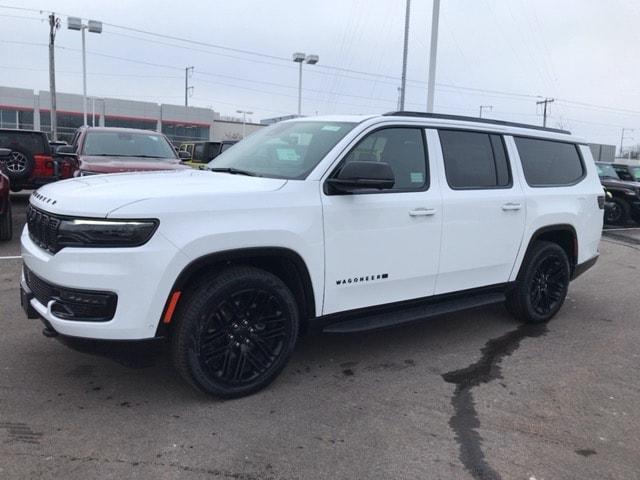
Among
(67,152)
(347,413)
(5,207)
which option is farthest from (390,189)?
(67,152)

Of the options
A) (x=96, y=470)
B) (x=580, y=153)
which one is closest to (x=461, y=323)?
(x=580, y=153)

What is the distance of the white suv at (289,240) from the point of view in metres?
3.31

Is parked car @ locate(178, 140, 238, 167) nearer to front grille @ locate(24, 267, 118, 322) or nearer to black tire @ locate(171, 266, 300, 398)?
black tire @ locate(171, 266, 300, 398)

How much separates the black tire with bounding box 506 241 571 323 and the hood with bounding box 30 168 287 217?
109 inches

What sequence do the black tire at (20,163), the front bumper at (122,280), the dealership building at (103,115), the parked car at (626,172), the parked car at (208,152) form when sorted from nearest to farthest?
1. the front bumper at (122,280)
2. the parked car at (208,152)
3. the black tire at (20,163)
4. the parked car at (626,172)
5. the dealership building at (103,115)

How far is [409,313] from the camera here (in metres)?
4.57

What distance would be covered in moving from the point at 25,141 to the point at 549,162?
10090 mm

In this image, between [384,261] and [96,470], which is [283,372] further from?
[96,470]

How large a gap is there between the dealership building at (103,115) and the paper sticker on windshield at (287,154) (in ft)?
162

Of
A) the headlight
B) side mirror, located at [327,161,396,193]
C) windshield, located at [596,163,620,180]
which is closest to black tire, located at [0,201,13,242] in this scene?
the headlight

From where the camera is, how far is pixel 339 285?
4074 mm

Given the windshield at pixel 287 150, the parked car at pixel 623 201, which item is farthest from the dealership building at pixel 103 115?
the windshield at pixel 287 150

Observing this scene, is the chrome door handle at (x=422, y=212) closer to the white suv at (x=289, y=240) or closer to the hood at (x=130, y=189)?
the white suv at (x=289, y=240)

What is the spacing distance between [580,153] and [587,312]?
66.6 inches
